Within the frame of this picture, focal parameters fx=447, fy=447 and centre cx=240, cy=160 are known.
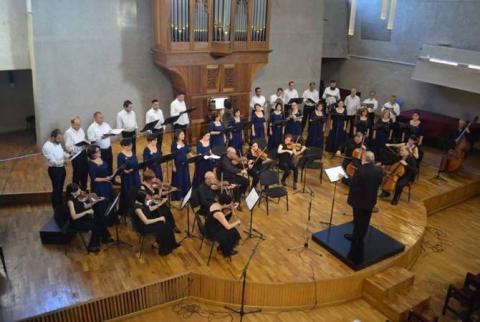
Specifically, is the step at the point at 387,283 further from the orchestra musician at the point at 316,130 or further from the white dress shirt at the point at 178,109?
the white dress shirt at the point at 178,109

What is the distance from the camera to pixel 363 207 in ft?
18.7

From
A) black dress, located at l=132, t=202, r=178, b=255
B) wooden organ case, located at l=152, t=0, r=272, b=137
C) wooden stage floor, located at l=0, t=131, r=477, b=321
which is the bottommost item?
wooden stage floor, located at l=0, t=131, r=477, b=321

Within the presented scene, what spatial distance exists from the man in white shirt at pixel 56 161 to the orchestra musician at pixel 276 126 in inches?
163

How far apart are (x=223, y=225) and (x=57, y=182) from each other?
104 inches

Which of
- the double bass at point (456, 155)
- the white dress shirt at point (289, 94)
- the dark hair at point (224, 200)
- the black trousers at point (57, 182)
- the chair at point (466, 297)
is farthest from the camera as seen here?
the white dress shirt at point (289, 94)

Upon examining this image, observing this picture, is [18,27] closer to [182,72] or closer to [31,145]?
[31,145]

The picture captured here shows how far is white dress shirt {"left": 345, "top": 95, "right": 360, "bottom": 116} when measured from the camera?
992 cm

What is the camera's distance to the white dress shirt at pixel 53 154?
20.5 ft

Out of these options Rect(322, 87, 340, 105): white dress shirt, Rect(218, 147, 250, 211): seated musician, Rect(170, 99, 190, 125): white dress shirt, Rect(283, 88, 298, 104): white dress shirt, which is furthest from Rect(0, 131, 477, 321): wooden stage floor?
Rect(322, 87, 340, 105): white dress shirt

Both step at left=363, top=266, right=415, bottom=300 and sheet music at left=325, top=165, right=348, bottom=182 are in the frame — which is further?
sheet music at left=325, top=165, right=348, bottom=182

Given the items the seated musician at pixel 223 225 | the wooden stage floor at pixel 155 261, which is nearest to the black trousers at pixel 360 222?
the wooden stage floor at pixel 155 261

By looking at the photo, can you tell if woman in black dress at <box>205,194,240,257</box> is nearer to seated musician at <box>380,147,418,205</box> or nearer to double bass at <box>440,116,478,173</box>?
seated musician at <box>380,147,418,205</box>

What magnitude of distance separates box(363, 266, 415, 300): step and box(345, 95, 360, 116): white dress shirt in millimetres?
4746

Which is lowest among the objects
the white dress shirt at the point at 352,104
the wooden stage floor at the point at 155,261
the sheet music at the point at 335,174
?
the wooden stage floor at the point at 155,261
